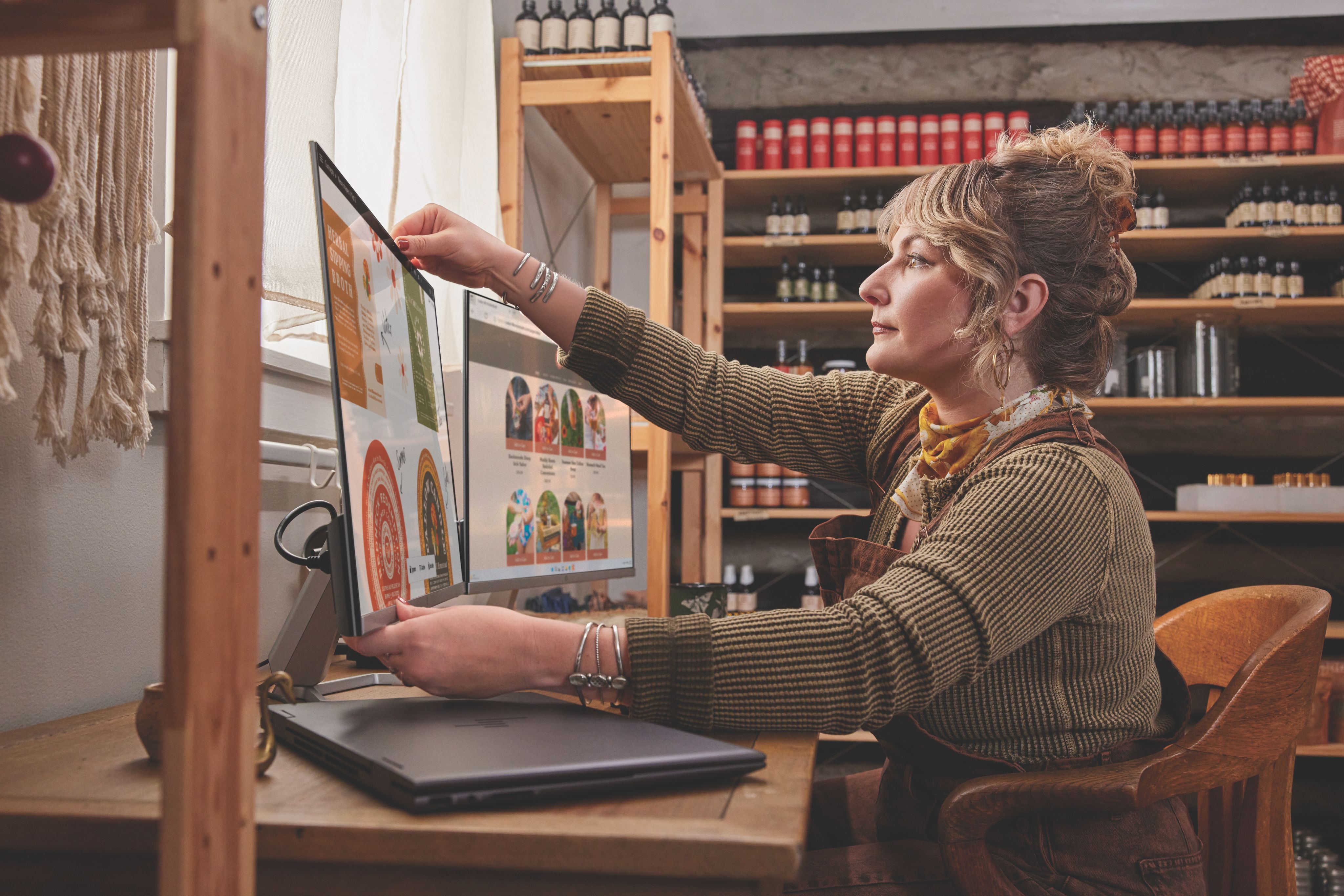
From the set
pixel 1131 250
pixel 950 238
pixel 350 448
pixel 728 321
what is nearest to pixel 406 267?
pixel 350 448

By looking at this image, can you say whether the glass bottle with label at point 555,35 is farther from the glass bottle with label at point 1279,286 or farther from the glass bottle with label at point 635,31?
the glass bottle with label at point 1279,286

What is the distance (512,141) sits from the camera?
2482mm

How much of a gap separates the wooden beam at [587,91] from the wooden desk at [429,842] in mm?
2137

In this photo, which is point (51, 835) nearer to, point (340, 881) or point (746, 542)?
point (340, 881)

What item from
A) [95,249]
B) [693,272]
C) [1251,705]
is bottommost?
[1251,705]

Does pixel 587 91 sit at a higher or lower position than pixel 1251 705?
higher

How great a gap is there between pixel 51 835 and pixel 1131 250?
3611 millimetres

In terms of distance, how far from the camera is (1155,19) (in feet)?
12.1

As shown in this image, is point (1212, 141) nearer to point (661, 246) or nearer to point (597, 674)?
point (661, 246)

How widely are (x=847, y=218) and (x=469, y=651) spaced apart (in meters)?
2.95

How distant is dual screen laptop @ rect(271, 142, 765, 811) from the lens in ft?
2.22

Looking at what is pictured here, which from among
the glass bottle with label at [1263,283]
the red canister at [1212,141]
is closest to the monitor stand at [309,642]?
the glass bottle with label at [1263,283]

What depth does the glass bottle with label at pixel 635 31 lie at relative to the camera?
8.61 feet

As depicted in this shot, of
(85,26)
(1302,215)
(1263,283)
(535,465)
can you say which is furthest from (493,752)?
(1302,215)
